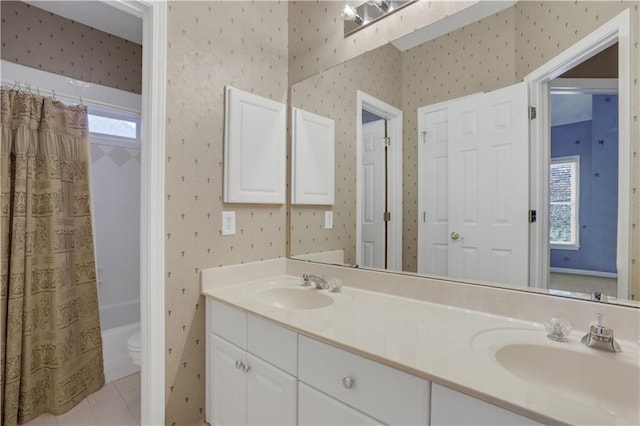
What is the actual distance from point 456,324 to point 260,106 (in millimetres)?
1424

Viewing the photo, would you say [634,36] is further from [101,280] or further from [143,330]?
[101,280]

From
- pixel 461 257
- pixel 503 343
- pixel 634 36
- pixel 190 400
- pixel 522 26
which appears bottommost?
pixel 190 400

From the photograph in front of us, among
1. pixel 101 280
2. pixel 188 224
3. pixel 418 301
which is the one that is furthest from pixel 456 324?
pixel 101 280

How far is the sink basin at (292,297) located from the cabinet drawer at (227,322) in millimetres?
162

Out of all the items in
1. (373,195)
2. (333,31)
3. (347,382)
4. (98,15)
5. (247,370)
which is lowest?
(247,370)

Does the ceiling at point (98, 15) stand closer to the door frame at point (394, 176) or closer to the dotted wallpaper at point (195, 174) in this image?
the dotted wallpaper at point (195, 174)

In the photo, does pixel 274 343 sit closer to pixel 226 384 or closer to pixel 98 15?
pixel 226 384

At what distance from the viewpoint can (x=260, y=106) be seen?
175 cm

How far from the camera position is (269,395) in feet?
3.85

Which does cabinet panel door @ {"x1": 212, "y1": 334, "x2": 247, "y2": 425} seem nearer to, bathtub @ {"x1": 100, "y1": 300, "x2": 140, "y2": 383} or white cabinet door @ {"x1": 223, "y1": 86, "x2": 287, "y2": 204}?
white cabinet door @ {"x1": 223, "y1": 86, "x2": 287, "y2": 204}

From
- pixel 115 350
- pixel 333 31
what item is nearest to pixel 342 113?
pixel 333 31

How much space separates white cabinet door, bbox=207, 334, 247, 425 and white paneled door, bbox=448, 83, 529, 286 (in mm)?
970

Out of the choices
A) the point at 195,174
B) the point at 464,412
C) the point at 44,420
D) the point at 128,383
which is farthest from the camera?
Answer: the point at 128,383

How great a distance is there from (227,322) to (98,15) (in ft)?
7.54
